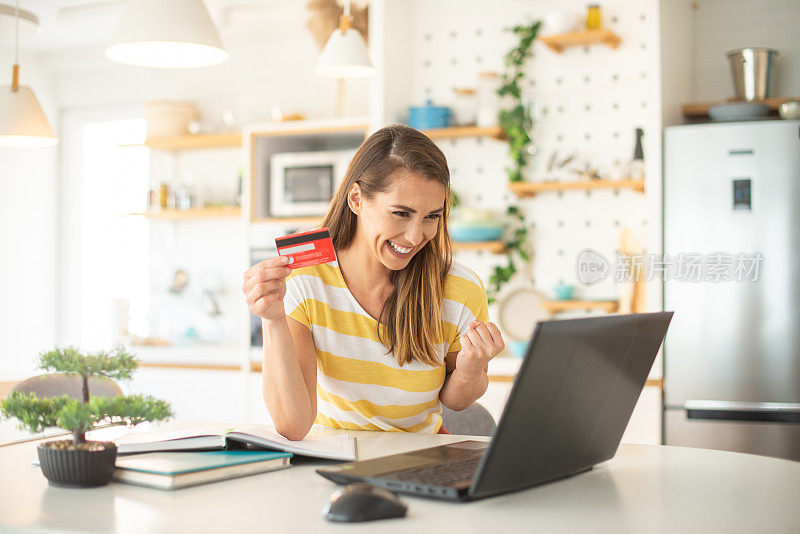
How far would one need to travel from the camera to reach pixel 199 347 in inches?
192

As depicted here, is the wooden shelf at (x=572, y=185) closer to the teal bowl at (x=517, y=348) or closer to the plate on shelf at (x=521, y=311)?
the plate on shelf at (x=521, y=311)

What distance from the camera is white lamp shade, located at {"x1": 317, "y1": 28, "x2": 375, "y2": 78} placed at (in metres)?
3.21

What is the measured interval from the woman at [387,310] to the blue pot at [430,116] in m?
2.27

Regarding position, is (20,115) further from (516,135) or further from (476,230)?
(516,135)

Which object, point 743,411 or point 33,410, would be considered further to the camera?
point 743,411

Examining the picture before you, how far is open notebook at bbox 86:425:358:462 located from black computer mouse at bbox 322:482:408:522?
0.33 meters

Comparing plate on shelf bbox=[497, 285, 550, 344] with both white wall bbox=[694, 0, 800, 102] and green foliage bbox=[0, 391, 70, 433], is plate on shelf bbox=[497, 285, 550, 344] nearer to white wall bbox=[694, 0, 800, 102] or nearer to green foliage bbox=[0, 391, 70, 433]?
white wall bbox=[694, 0, 800, 102]

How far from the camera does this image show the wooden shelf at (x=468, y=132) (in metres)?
3.97

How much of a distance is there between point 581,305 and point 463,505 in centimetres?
294

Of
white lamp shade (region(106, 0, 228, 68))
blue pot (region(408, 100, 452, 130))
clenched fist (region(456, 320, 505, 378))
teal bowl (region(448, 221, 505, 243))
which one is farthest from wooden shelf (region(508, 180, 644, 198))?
clenched fist (region(456, 320, 505, 378))

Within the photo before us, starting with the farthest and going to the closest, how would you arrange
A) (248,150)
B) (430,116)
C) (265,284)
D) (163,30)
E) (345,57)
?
(248,150) → (430,116) → (345,57) → (163,30) → (265,284)

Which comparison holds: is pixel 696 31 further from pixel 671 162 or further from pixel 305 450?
pixel 305 450

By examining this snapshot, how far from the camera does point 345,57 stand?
322 cm

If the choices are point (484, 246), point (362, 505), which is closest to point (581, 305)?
point (484, 246)
